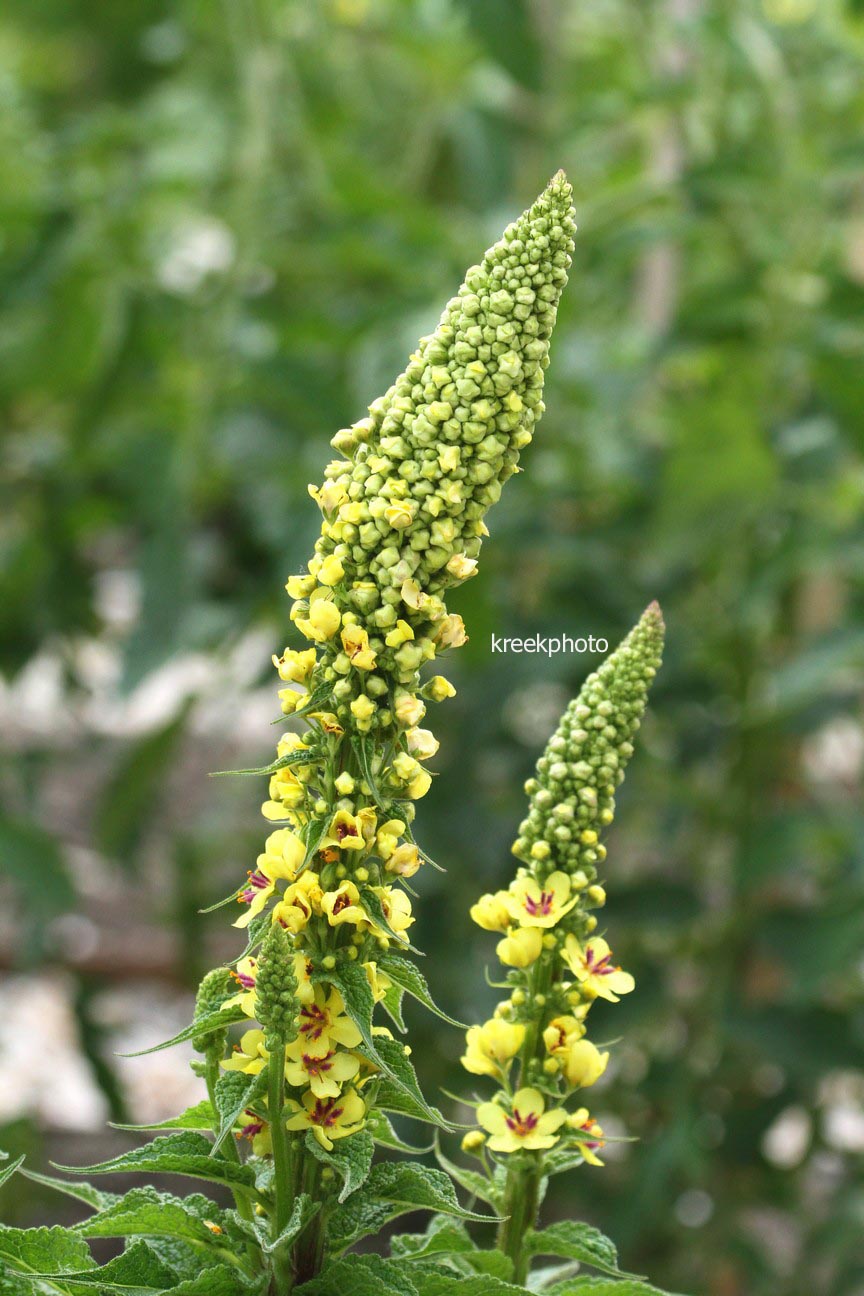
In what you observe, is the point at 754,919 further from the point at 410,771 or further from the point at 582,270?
the point at 410,771

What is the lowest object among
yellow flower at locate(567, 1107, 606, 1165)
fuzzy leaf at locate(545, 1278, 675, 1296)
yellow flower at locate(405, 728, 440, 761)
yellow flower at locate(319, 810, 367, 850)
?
fuzzy leaf at locate(545, 1278, 675, 1296)

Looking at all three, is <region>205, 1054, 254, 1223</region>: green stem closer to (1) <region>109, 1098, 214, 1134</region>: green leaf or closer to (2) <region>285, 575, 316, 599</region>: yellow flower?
(1) <region>109, 1098, 214, 1134</region>: green leaf

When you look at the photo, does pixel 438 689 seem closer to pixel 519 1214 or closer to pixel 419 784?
pixel 419 784

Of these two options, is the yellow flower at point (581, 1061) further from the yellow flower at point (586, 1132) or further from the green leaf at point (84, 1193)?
the green leaf at point (84, 1193)

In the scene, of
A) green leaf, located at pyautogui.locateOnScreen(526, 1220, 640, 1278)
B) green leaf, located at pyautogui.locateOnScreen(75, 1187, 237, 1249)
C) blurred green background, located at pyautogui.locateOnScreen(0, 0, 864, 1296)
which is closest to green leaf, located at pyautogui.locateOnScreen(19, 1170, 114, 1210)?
green leaf, located at pyautogui.locateOnScreen(75, 1187, 237, 1249)

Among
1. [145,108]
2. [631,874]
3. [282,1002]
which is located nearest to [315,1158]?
[282,1002]

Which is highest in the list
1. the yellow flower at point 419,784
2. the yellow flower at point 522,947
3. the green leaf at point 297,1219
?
the yellow flower at point 419,784

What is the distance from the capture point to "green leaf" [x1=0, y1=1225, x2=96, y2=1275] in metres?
Result: 0.36

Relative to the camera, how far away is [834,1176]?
1.33 meters

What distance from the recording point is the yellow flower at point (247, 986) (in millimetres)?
344

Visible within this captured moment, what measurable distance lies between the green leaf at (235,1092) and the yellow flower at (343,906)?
4cm

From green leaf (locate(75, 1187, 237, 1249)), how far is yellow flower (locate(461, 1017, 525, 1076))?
75 millimetres

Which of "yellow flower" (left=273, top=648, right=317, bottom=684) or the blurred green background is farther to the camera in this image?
the blurred green background

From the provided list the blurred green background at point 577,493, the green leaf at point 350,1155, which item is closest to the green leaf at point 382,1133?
the green leaf at point 350,1155
